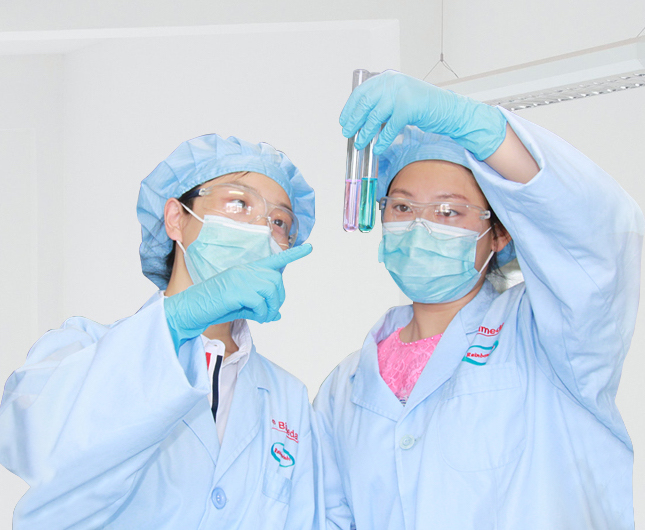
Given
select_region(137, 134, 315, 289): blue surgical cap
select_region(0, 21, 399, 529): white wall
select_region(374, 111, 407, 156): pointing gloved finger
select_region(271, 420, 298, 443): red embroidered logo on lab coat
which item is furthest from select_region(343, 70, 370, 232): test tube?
select_region(0, 21, 399, 529): white wall

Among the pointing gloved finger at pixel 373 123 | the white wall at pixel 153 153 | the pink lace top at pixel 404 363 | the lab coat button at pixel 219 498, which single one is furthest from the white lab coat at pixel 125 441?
the white wall at pixel 153 153

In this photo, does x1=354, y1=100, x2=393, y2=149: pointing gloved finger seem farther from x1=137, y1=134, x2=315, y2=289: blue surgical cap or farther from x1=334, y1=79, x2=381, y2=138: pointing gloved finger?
x1=137, y1=134, x2=315, y2=289: blue surgical cap

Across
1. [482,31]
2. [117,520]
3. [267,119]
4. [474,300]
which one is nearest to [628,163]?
[482,31]

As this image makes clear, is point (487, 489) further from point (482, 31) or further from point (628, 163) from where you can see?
point (482, 31)

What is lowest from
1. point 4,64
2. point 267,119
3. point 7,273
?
point 7,273

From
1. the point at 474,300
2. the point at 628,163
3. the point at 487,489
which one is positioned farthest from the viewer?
the point at 628,163

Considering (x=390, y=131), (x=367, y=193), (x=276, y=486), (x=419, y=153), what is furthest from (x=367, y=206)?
Answer: (x=276, y=486)

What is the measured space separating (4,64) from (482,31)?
113 inches

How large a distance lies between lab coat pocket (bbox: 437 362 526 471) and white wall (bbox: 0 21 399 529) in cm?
170

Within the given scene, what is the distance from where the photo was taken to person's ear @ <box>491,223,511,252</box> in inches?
66.2

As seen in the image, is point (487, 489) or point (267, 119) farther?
point (267, 119)

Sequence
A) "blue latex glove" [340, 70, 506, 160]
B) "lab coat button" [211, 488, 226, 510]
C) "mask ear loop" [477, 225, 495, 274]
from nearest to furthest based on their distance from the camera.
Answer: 1. "blue latex glove" [340, 70, 506, 160]
2. "lab coat button" [211, 488, 226, 510]
3. "mask ear loop" [477, 225, 495, 274]

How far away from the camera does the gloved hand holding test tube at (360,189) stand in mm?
1441

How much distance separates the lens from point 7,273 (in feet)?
12.9
